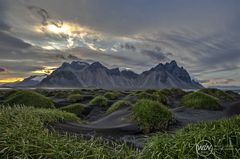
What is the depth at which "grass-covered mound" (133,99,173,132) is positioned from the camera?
41.5 ft

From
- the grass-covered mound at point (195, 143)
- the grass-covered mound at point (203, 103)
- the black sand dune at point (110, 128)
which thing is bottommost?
the black sand dune at point (110, 128)

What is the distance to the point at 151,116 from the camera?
502 inches

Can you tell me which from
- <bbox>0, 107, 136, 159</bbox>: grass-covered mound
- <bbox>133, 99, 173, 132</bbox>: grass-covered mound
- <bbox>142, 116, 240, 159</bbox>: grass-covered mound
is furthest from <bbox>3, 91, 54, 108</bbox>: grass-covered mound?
<bbox>142, 116, 240, 159</bbox>: grass-covered mound

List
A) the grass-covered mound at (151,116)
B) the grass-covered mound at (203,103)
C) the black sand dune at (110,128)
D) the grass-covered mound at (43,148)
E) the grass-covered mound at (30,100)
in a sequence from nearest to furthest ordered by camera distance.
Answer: the grass-covered mound at (43,148) < the black sand dune at (110,128) < the grass-covered mound at (151,116) < the grass-covered mound at (30,100) < the grass-covered mound at (203,103)

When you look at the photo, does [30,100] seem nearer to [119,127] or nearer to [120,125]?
[120,125]

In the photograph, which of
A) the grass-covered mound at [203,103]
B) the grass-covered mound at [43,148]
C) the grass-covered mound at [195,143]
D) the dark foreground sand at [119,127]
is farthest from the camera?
the grass-covered mound at [203,103]

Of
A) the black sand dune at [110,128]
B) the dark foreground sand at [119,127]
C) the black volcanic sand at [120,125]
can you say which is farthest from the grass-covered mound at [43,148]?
the black sand dune at [110,128]

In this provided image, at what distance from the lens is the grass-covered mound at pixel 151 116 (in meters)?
12.6

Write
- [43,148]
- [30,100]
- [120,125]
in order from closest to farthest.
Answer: [43,148]
[120,125]
[30,100]

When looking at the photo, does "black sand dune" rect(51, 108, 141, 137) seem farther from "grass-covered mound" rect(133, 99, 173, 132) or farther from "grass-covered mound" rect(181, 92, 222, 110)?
"grass-covered mound" rect(181, 92, 222, 110)

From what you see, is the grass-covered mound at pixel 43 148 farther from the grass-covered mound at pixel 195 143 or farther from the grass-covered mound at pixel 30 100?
the grass-covered mound at pixel 30 100

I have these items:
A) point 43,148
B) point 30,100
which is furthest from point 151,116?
point 30,100

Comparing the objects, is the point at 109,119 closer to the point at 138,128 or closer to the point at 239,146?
the point at 138,128

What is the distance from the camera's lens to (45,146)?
653 centimetres
